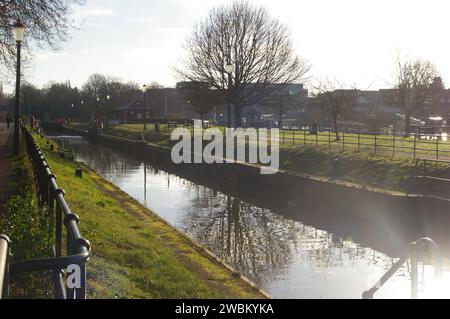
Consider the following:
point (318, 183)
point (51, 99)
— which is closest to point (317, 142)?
point (318, 183)

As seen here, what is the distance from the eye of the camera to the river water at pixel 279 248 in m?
12.2

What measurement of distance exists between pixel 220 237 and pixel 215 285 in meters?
7.45

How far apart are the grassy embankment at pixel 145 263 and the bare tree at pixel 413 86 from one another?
29260 mm

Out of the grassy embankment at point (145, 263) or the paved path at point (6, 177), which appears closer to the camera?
A: the grassy embankment at point (145, 263)

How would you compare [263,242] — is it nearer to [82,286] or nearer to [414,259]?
[414,259]

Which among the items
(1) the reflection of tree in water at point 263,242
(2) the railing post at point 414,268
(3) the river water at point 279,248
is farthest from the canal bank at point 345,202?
(2) the railing post at point 414,268

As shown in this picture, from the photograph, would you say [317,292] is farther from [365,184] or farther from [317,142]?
[317,142]

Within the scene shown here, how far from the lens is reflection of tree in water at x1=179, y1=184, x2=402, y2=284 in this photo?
14.1m

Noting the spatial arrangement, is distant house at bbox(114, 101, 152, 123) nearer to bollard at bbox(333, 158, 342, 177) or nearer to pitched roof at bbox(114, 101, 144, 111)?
pitched roof at bbox(114, 101, 144, 111)

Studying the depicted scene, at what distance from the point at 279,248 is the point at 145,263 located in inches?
262

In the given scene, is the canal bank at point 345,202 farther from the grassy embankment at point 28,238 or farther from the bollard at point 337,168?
the grassy embankment at point 28,238

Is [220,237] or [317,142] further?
[317,142]
